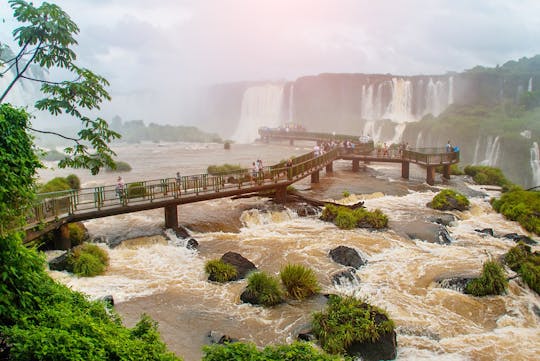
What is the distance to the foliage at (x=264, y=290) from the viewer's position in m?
13.0

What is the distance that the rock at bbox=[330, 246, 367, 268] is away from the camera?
639 inches

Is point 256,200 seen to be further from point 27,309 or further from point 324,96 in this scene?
point 324,96

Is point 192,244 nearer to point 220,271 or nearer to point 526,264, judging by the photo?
point 220,271

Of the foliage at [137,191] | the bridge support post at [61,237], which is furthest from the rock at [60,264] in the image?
the foliage at [137,191]

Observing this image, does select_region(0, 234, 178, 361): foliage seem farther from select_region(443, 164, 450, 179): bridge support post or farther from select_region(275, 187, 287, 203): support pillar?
select_region(443, 164, 450, 179): bridge support post

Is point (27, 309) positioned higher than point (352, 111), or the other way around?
point (352, 111)

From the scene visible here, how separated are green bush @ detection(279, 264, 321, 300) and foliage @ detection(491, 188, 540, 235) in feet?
45.5

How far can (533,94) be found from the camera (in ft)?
211

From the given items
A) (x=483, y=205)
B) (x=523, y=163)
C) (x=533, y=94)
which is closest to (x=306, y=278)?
(x=483, y=205)

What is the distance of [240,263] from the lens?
1550 cm

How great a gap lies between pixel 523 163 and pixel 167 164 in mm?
36808

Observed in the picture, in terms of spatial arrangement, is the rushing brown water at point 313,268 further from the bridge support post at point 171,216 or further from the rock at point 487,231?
the bridge support post at point 171,216

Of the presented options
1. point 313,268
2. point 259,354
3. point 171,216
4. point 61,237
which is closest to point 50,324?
point 259,354

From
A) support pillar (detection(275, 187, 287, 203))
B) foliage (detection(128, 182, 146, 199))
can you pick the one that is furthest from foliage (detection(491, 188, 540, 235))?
foliage (detection(128, 182, 146, 199))
